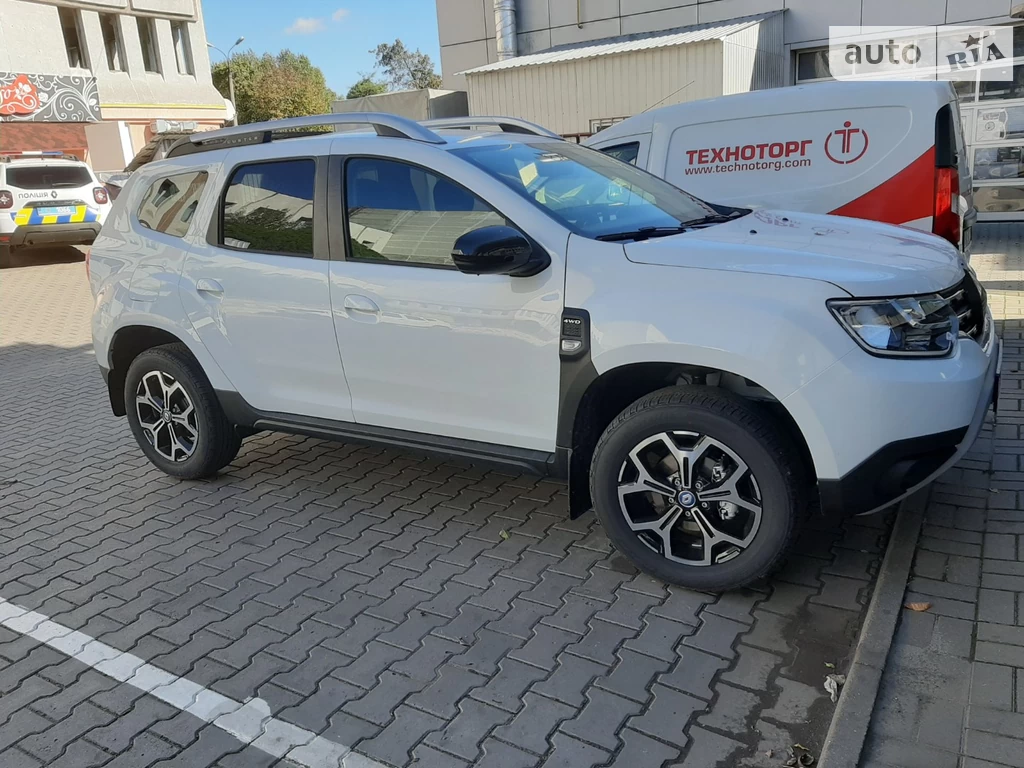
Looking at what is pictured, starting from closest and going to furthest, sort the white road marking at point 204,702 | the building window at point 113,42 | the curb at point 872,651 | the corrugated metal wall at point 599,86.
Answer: the curb at point 872,651, the white road marking at point 204,702, the corrugated metal wall at point 599,86, the building window at point 113,42

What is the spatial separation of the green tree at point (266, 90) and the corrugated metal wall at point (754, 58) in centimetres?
3447

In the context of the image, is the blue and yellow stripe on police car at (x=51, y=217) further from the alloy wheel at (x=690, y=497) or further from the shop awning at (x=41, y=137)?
the alloy wheel at (x=690, y=497)

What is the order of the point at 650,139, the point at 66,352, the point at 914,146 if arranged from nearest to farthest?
the point at 914,146
the point at 650,139
the point at 66,352

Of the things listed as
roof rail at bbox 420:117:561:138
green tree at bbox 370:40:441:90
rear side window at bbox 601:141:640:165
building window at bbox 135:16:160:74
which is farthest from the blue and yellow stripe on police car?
green tree at bbox 370:40:441:90

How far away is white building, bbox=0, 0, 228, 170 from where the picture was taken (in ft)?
88.4

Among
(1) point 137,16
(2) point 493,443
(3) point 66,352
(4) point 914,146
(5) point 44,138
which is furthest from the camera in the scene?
(1) point 137,16

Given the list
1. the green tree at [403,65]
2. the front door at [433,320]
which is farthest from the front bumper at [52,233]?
the green tree at [403,65]

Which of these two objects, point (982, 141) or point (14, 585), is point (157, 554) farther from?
point (982, 141)

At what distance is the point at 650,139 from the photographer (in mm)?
6988

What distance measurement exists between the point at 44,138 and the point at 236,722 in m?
29.9

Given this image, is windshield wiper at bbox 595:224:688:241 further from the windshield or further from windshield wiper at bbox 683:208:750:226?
windshield wiper at bbox 683:208:750:226

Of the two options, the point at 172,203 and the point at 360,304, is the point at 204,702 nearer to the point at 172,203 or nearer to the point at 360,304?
the point at 360,304

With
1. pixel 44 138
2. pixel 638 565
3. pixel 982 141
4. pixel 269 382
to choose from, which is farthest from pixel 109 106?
pixel 638 565

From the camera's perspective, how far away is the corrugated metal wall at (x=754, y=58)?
13852 mm
